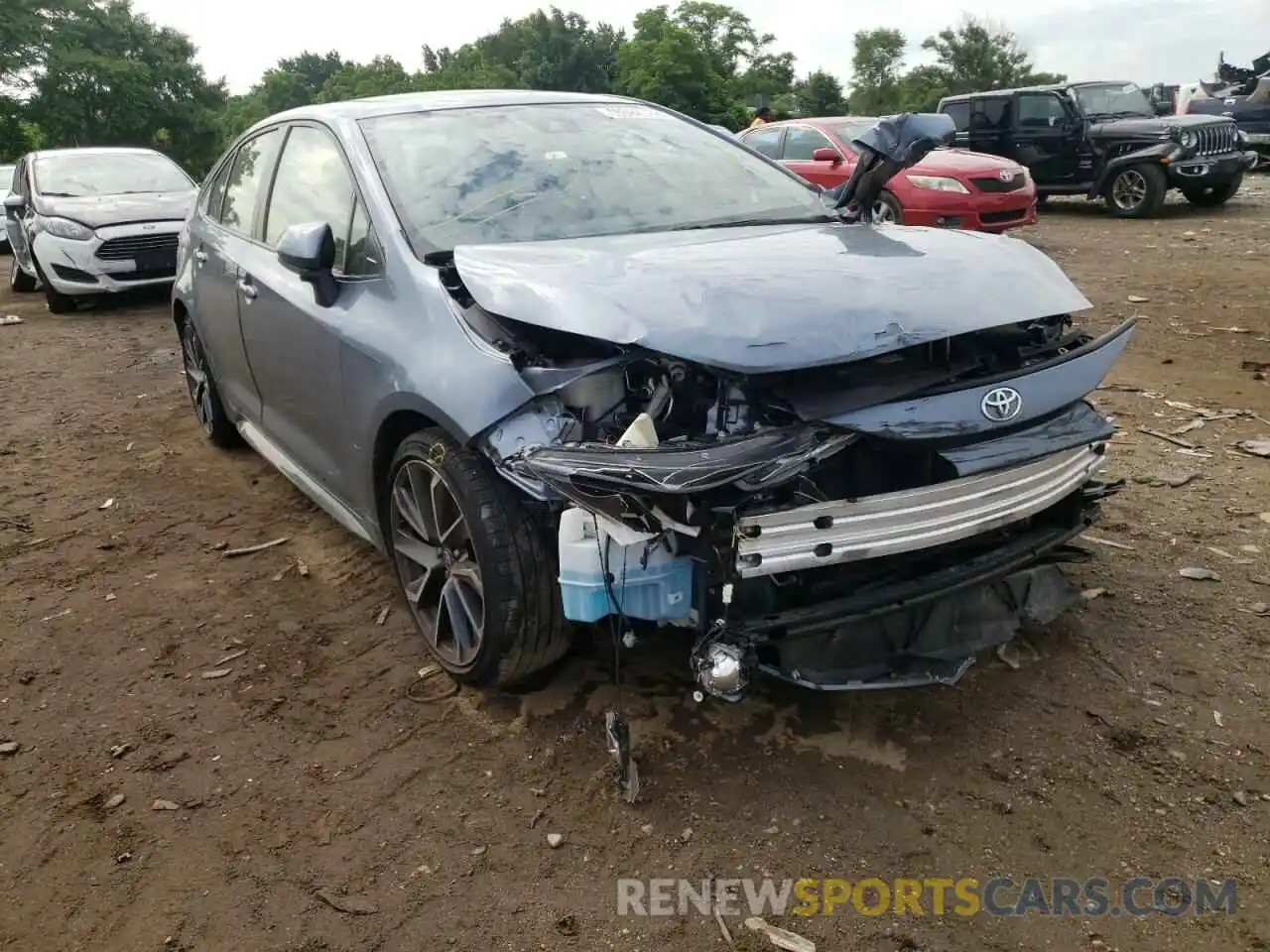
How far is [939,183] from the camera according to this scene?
10812 millimetres

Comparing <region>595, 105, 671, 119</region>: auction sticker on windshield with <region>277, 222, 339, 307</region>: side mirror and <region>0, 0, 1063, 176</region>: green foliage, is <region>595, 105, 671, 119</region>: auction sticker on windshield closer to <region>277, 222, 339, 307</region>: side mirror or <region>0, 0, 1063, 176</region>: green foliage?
<region>277, 222, 339, 307</region>: side mirror

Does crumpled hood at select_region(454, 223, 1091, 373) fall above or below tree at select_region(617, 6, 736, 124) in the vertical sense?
below

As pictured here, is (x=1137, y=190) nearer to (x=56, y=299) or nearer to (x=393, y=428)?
(x=393, y=428)

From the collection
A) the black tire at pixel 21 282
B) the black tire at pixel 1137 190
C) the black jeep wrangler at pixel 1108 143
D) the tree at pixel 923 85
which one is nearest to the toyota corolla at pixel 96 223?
the black tire at pixel 21 282

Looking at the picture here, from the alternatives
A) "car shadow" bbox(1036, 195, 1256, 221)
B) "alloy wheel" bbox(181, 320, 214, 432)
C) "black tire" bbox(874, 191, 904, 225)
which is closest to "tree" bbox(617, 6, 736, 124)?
"car shadow" bbox(1036, 195, 1256, 221)

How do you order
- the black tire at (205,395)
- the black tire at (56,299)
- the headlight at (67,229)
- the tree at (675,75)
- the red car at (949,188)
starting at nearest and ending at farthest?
the black tire at (205,395)
the headlight at (67,229)
the black tire at (56,299)
the red car at (949,188)
the tree at (675,75)

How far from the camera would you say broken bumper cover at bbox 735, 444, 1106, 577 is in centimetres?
225

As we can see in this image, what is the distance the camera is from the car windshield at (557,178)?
3211mm

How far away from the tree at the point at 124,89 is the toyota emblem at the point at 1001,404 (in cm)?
3874

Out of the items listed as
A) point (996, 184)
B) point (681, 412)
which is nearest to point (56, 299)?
point (996, 184)

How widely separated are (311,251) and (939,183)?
9.17 m

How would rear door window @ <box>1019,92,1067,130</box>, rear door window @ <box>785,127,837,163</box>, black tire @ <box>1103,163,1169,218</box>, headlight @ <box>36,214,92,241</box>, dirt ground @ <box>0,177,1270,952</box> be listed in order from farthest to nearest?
rear door window @ <box>1019,92,1067,130</box> → black tire @ <box>1103,163,1169,218</box> → rear door window @ <box>785,127,837,163</box> → headlight @ <box>36,214,92,241</box> → dirt ground @ <box>0,177,1270,952</box>

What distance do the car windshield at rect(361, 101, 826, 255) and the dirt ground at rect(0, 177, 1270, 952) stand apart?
4.68 feet

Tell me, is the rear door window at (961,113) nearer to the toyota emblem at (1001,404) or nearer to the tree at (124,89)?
the toyota emblem at (1001,404)
